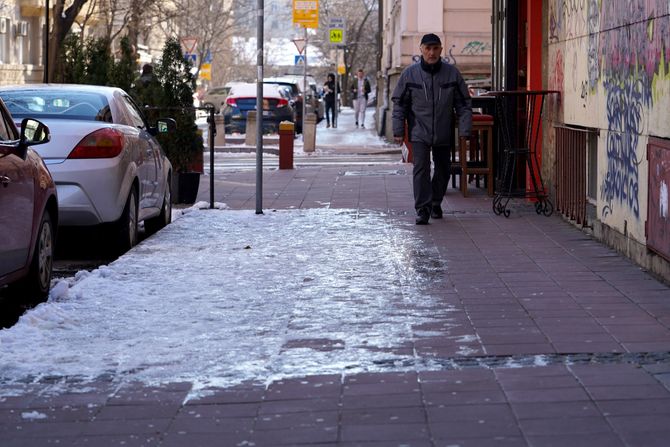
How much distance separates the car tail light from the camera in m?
11.1

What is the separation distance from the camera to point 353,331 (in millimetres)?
7562

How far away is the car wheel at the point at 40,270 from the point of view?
28.7 ft

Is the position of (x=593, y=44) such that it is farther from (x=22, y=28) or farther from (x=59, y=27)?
(x=22, y=28)

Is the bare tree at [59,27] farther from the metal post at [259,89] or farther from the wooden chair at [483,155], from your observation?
the metal post at [259,89]

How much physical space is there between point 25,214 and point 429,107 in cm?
597

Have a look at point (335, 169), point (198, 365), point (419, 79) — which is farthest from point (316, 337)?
point (335, 169)

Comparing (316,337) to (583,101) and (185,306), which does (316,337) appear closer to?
(185,306)

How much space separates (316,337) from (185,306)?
134 cm

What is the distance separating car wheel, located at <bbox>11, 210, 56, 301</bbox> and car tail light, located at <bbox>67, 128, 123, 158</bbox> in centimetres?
176

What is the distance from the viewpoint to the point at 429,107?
1370 centimetres

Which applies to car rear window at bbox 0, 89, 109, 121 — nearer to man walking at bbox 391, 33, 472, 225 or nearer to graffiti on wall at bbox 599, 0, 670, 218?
man walking at bbox 391, 33, 472, 225

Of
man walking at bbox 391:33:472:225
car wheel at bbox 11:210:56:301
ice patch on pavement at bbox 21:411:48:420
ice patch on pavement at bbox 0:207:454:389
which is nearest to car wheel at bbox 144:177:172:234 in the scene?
ice patch on pavement at bbox 0:207:454:389

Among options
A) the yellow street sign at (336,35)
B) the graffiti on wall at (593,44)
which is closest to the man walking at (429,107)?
the graffiti on wall at (593,44)

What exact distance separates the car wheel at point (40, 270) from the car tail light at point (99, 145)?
5.77 feet
